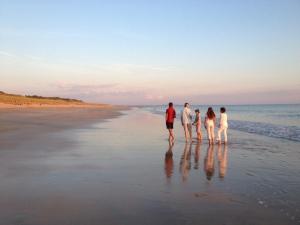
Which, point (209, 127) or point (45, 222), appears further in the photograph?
point (209, 127)

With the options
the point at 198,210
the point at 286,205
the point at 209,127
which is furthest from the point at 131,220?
the point at 209,127

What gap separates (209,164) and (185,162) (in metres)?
Result: 0.81

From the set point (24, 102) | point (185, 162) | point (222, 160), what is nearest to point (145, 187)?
point (185, 162)

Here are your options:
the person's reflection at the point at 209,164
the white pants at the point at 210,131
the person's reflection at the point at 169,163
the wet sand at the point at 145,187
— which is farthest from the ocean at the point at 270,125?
the wet sand at the point at 145,187

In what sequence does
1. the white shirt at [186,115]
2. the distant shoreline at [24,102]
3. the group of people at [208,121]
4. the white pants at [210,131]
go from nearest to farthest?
the white pants at [210,131] → the group of people at [208,121] → the white shirt at [186,115] → the distant shoreline at [24,102]

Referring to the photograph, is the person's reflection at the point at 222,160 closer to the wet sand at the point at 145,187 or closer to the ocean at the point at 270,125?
the wet sand at the point at 145,187

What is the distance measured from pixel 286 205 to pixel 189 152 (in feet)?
24.9

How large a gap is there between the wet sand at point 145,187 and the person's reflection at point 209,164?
0.03 m

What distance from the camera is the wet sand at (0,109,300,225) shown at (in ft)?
19.7

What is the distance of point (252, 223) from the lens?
5758mm

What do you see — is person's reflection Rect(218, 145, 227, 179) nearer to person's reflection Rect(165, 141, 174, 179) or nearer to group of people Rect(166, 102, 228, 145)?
person's reflection Rect(165, 141, 174, 179)

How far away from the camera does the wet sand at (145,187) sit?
6.01 m

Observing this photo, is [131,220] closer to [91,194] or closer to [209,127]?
[91,194]

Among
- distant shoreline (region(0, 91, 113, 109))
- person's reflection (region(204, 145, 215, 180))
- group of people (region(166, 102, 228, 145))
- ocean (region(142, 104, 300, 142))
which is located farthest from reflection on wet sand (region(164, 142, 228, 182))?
distant shoreline (region(0, 91, 113, 109))
